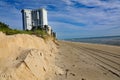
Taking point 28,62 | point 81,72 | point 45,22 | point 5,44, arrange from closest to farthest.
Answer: point 28,62 < point 5,44 < point 81,72 < point 45,22

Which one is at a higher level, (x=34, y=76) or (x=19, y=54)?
(x=19, y=54)

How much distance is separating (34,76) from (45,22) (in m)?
68.0

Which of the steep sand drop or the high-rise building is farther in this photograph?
the high-rise building

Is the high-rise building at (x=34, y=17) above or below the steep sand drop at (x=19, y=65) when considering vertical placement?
above

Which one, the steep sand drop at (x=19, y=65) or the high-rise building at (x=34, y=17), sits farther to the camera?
the high-rise building at (x=34, y=17)

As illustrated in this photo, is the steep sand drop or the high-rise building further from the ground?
the high-rise building

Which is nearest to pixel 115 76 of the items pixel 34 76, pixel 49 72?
pixel 49 72

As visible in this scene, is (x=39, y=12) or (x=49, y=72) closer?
(x=49, y=72)

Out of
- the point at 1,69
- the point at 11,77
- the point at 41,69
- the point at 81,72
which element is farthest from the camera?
the point at 81,72

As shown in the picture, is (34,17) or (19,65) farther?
(34,17)

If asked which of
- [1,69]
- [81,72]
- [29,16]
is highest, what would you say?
[29,16]

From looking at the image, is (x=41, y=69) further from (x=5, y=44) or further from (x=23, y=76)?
(x=5, y=44)

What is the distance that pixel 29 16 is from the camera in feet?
229

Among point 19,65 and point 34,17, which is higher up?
point 34,17
